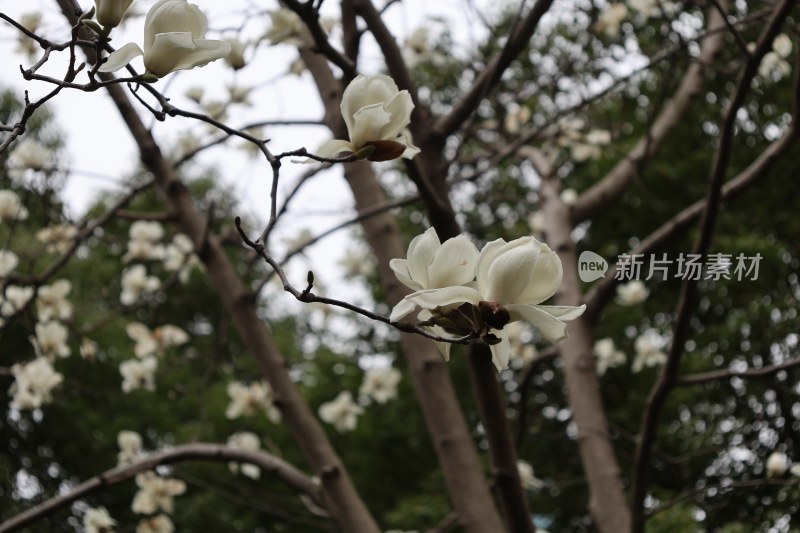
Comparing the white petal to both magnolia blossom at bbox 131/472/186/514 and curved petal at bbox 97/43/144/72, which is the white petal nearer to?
curved petal at bbox 97/43/144/72

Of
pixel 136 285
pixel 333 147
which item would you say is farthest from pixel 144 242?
pixel 333 147

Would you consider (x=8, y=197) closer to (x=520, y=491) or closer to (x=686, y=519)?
(x=520, y=491)

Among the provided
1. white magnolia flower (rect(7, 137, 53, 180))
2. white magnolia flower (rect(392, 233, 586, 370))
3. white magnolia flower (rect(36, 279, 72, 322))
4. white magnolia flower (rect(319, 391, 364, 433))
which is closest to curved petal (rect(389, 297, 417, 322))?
white magnolia flower (rect(392, 233, 586, 370))

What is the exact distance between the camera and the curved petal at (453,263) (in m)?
0.74

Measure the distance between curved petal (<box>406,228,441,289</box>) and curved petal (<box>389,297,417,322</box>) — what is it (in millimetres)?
51

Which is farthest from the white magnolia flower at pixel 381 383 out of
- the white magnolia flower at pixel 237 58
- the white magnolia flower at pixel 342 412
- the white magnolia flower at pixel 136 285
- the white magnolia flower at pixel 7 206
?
the white magnolia flower at pixel 237 58

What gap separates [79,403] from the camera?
705 cm

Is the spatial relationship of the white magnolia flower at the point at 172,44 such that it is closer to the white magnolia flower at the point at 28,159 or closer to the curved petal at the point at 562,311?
the curved petal at the point at 562,311

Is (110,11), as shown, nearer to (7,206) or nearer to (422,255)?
(422,255)

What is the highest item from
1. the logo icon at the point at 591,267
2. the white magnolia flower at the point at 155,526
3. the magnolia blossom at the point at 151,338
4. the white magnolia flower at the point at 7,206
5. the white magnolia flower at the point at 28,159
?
the white magnolia flower at the point at 28,159

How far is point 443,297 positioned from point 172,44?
290 millimetres

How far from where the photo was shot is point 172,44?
2.38 feet

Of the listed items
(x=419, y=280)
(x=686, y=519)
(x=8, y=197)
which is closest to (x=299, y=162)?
(x=419, y=280)

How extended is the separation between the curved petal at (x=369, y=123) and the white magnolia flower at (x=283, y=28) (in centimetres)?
76
